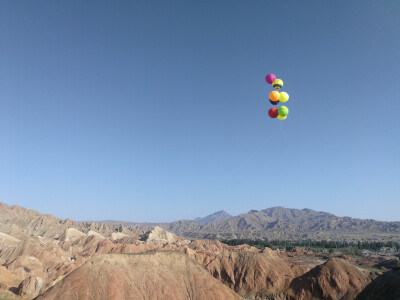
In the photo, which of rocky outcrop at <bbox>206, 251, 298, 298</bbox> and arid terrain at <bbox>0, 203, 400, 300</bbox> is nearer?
arid terrain at <bbox>0, 203, 400, 300</bbox>

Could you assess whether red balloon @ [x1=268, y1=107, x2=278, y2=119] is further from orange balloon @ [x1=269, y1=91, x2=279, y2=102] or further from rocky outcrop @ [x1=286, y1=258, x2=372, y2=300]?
rocky outcrop @ [x1=286, y1=258, x2=372, y2=300]

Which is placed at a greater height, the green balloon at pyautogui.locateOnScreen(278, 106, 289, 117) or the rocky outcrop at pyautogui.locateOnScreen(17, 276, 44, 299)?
the green balloon at pyautogui.locateOnScreen(278, 106, 289, 117)

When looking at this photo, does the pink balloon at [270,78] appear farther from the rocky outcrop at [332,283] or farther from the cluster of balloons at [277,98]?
the rocky outcrop at [332,283]

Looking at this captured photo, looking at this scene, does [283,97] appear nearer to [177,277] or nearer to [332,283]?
[177,277]

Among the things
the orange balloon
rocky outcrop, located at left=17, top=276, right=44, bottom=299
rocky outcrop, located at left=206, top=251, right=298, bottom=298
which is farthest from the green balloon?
rocky outcrop, located at left=17, top=276, right=44, bottom=299

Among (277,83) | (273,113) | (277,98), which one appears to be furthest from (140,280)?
(277,83)

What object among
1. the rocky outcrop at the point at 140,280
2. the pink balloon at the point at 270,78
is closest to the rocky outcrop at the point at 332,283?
the rocky outcrop at the point at 140,280

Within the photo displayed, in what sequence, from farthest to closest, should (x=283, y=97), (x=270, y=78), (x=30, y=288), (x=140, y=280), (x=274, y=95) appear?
(x=30, y=288) → (x=140, y=280) → (x=270, y=78) → (x=283, y=97) → (x=274, y=95)

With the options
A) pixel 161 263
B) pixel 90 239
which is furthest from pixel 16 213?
pixel 161 263
